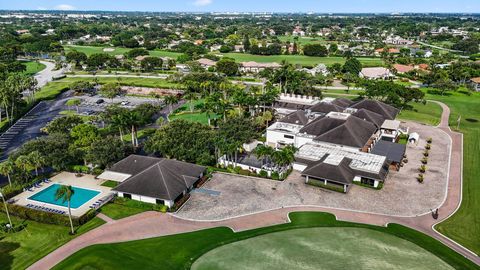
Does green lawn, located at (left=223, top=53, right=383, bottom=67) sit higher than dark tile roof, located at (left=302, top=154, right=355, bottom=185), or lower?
higher

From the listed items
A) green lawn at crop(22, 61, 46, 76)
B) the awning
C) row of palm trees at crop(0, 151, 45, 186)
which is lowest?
the awning

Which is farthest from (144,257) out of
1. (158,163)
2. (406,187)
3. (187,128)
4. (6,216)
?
(406,187)

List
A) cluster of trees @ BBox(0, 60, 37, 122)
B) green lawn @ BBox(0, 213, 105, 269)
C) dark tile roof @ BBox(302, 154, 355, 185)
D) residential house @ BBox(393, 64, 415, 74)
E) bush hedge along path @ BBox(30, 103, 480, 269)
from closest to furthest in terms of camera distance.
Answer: green lawn @ BBox(0, 213, 105, 269)
bush hedge along path @ BBox(30, 103, 480, 269)
dark tile roof @ BBox(302, 154, 355, 185)
cluster of trees @ BBox(0, 60, 37, 122)
residential house @ BBox(393, 64, 415, 74)

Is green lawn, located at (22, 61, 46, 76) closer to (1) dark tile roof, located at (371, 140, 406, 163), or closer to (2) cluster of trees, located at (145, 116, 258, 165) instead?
(2) cluster of trees, located at (145, 116, 258, 165)

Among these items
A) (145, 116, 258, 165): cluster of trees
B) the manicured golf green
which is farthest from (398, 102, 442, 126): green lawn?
the manicured golf green

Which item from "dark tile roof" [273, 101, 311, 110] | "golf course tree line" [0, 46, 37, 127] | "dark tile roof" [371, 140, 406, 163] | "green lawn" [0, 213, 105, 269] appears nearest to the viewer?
"green lawn" [0, 213, 105, 269]

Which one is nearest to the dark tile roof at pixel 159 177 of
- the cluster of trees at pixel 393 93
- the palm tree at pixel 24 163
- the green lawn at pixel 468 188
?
the palm tree at pixel 24 163

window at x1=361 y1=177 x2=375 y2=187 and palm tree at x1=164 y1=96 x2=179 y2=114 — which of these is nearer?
window at x1=361 y1=177 x2=375 y2=187
